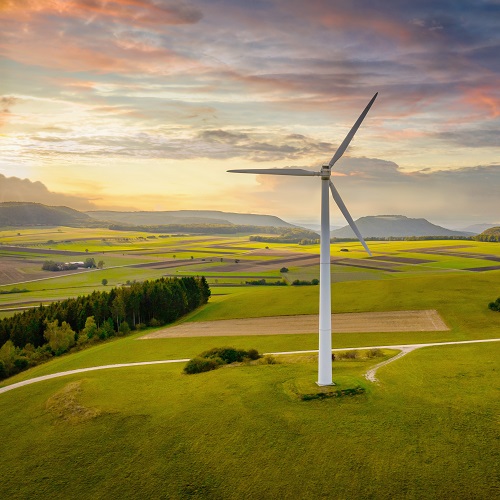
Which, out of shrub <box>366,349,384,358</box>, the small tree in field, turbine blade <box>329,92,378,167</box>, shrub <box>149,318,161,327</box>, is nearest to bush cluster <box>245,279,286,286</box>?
shrub <box>149,318,161,327</box>

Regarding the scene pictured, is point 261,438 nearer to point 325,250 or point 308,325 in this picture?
point 325,250

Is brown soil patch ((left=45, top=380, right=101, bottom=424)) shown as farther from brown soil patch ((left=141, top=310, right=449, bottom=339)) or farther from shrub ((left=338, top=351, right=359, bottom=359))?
brown soil patch ((left=141, top=310, right=449, bottom=339))

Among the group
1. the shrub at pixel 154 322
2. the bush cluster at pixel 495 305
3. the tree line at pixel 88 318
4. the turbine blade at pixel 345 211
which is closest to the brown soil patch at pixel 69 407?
the turbine blade at pixel 345 211

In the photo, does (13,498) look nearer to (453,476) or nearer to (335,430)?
(335,430)

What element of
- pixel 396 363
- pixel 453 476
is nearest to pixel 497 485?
pixel 453 476

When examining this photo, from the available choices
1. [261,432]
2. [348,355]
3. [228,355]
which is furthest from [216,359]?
[261,432]

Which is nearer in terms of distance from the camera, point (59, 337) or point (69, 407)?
point (69, 407)
